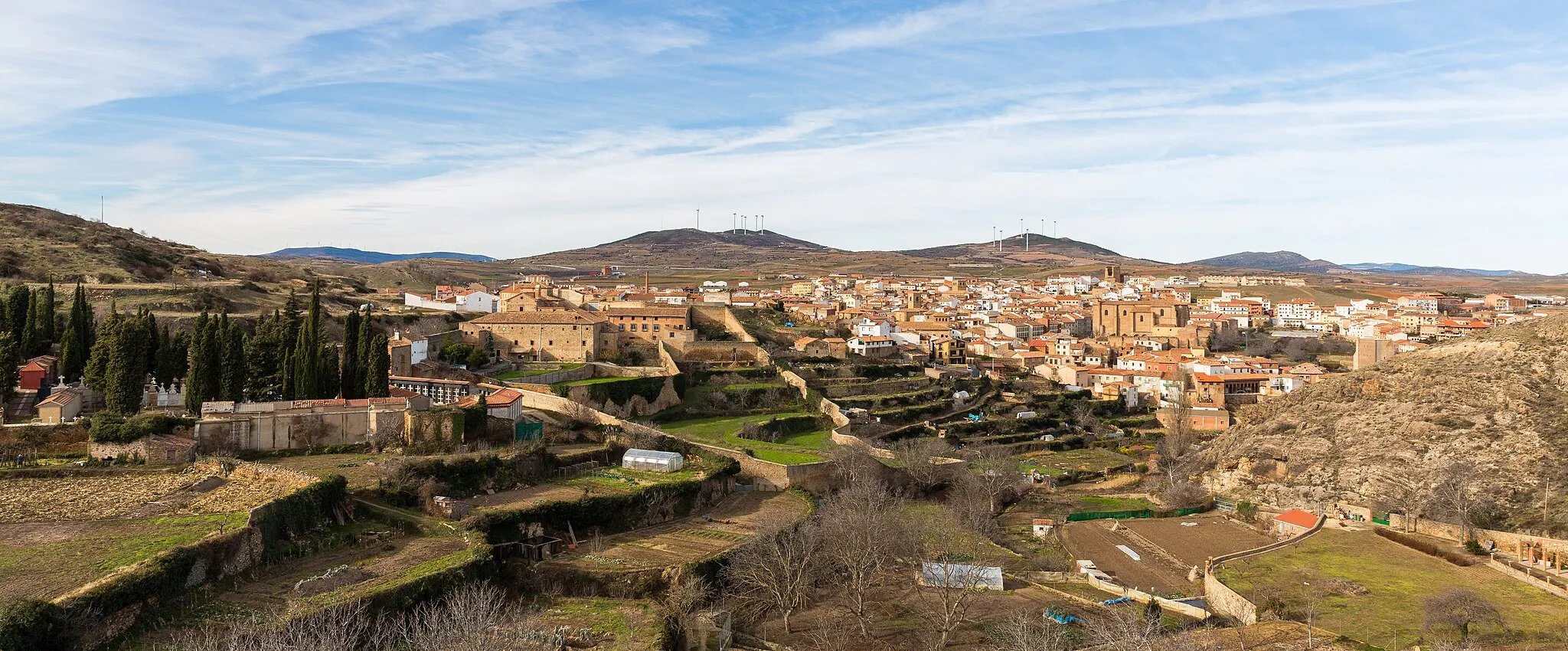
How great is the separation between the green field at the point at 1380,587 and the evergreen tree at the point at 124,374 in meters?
29.4

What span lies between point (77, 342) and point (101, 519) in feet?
43.7

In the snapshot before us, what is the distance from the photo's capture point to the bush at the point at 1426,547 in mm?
26936

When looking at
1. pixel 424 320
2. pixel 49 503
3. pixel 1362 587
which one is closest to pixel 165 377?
pixel 49 503

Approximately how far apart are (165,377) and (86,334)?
439cm

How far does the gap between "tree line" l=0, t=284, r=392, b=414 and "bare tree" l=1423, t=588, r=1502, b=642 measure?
2798cm

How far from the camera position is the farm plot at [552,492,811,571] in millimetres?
23688

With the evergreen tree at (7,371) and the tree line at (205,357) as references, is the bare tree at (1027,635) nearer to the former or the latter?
the tree line at (205,357)

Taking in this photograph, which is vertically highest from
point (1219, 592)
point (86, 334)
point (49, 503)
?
point (86, 334)

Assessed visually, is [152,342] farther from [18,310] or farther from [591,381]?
[591,381]

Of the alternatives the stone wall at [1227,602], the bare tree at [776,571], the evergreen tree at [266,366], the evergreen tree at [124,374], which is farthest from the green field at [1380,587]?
the evergreen tree at [124,374]

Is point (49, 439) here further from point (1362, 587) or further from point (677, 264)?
point (677, 264)

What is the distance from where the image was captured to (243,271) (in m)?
67.6

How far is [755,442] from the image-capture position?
119 feet

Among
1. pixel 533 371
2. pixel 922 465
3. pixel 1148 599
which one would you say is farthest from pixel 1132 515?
pixel 533 371
